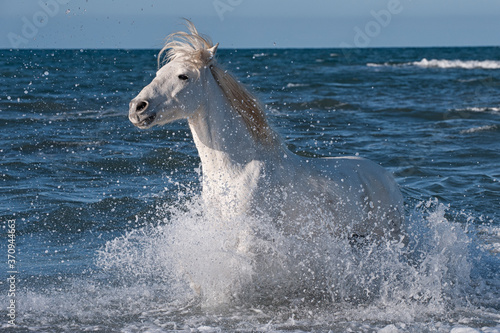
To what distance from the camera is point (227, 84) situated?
4289 millimetres

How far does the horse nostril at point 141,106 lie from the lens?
388 cm

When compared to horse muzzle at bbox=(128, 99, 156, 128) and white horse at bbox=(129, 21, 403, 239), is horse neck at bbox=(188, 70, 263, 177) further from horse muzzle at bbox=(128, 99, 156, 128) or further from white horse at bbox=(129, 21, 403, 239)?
horse muzzle at bbox=(128, 99, 156, 128)

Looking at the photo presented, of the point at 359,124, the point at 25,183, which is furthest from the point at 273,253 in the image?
the point at 359,124

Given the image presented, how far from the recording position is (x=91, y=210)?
22.2 feet

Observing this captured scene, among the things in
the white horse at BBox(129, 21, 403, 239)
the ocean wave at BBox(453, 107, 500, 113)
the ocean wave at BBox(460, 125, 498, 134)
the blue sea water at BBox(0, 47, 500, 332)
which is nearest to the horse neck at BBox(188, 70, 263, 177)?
the white horse at BBox(129, 21, 403, 239)

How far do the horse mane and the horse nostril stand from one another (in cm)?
49

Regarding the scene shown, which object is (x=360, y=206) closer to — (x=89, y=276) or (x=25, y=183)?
(x=89, y=276)

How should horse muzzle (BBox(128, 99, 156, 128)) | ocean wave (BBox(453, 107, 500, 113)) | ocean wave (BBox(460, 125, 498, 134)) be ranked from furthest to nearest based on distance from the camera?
ocean wave (BBox(453, 107, 500, 113))
ocean wave (BBox(460, 125, 498, 134))
horse muzzle (BBox(128, 99, 156, 128))

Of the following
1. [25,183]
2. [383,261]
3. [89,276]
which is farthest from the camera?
[25,183]

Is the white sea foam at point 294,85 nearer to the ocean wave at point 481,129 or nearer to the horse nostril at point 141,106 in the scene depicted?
the ocean wave at point 481,129

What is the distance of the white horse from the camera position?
4.06 metres

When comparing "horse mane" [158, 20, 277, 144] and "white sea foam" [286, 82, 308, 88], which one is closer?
"horse mane" [158, 20, 277, 144]

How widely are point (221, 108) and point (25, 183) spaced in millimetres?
4373

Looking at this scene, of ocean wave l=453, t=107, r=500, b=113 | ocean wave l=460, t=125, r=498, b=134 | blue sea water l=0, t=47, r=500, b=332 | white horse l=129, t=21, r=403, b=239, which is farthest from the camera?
ocean wave l=453, t=107, r=500, b=113
